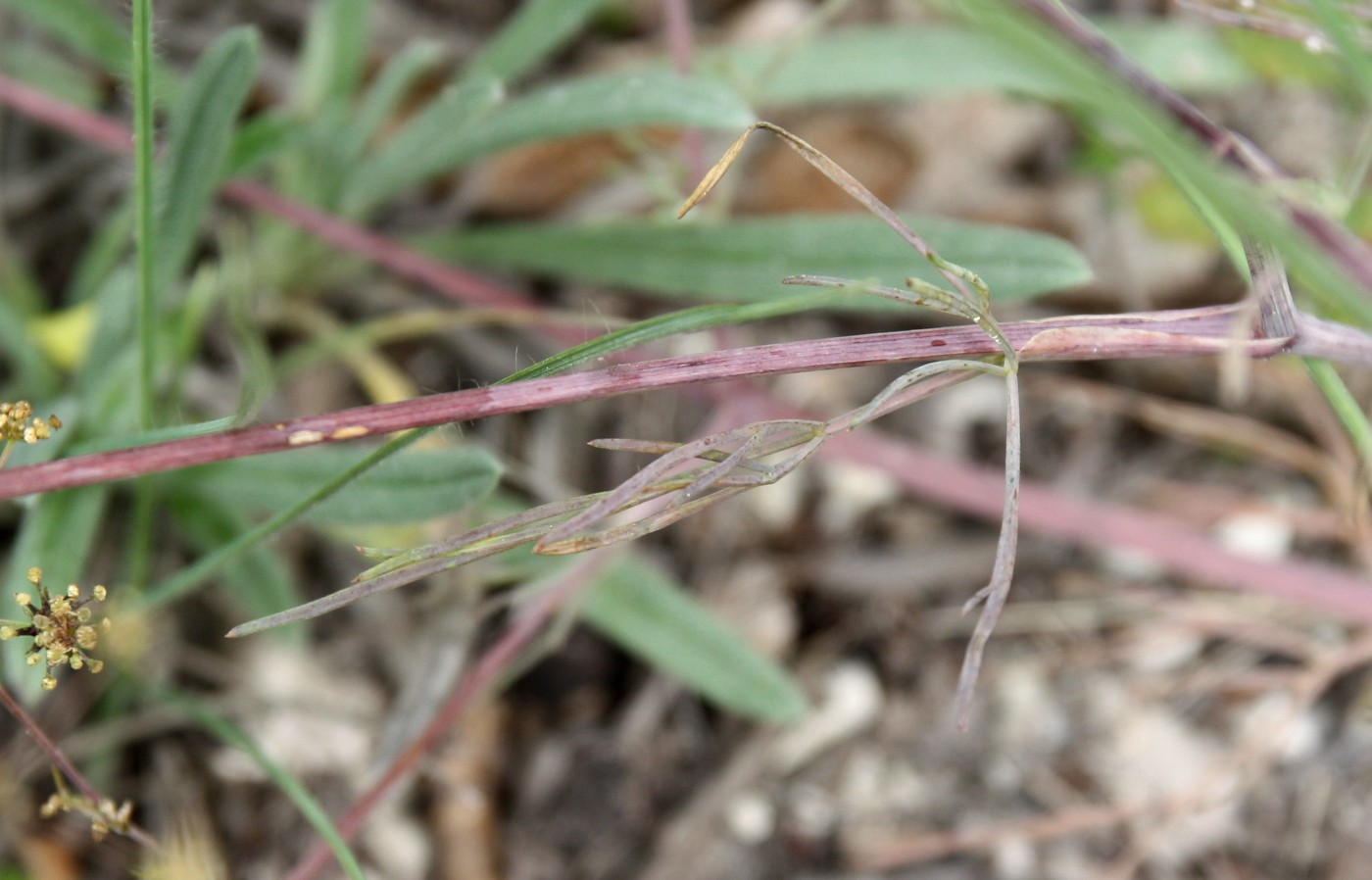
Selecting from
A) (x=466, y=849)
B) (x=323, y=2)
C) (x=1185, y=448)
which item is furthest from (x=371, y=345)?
(x=1185, y=448)

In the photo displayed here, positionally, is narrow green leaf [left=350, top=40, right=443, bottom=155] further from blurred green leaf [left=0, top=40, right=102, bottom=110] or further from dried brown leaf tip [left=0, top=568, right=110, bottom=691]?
dried brown leaf tip [left=0, top=568, right=110, bottom=691]

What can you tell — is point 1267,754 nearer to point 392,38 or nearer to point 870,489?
point 870,489

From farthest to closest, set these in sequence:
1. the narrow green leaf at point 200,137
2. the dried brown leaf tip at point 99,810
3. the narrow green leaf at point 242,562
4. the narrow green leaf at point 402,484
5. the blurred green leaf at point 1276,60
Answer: the blurred green leaf at point 1276,60, the narrow green leaf at point 242,562, the narrow green leaf at point 200,137, the narrow green leaf at point 402,484, the dried brown leaf tip at point 99,810

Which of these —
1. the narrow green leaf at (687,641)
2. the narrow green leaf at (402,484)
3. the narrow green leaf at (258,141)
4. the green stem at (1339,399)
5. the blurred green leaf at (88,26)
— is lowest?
the narrow green leaf at (687,641)

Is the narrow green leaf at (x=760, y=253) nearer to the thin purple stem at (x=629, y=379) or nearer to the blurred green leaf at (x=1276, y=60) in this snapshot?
the thin purple stem at (x=629, y=379)

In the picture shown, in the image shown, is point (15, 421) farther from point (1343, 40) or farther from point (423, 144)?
point (1343, 40)

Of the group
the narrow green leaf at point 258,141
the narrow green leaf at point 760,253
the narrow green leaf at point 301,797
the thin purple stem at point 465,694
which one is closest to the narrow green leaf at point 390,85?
the narrow green leaf at point 258,141
